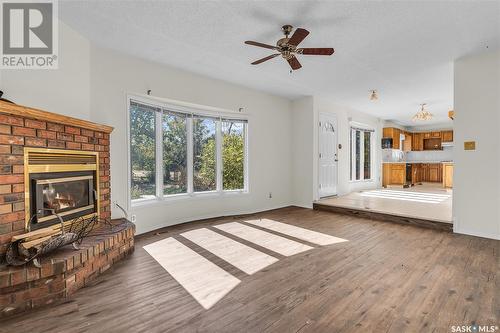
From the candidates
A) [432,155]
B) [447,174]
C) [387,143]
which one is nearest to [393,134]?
[387,143]

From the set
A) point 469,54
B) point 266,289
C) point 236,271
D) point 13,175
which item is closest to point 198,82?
point 13,175

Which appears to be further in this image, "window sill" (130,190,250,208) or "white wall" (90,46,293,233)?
"window sill" (130,190,250,208)

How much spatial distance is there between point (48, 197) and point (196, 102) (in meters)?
2.64

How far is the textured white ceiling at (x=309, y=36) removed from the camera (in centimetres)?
241

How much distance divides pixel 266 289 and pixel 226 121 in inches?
139

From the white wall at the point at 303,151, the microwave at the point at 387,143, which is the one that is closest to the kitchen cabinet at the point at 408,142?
the microwave at the point at 387,143

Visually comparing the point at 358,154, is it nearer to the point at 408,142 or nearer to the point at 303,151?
the point at 303,151

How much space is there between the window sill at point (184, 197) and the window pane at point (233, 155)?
0.13m

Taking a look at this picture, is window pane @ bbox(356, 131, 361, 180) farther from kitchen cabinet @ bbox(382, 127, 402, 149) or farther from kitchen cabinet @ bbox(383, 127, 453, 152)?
kitchen cabinet @ bbox(383, 127, 453, 152)

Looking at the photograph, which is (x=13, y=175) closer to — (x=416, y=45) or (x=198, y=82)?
(x=198, y=82)

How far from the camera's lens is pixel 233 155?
5.05 metres

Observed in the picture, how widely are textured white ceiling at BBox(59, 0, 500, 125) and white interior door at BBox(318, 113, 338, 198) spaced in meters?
1.68

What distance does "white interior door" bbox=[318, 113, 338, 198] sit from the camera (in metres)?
5.92

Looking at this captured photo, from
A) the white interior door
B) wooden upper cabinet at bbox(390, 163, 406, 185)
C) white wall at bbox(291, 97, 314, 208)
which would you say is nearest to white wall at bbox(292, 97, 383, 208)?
white wall at bbox(291, 97, 314, 208)
